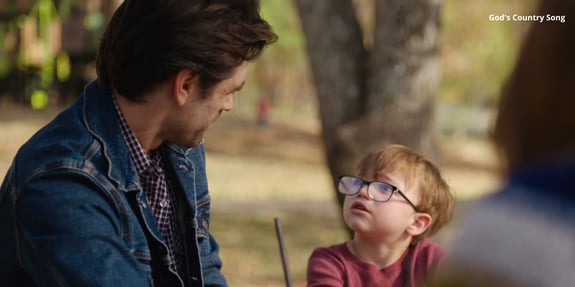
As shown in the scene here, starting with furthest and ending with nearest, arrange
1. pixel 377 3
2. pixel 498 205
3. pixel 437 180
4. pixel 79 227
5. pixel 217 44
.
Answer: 1. pixel 377 3
2. pixel 437 180
3. pixel 217 44
4. pixel 79 227
5. pixel 498 205

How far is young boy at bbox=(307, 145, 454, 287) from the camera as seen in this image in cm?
272

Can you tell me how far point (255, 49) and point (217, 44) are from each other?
0.54 ft

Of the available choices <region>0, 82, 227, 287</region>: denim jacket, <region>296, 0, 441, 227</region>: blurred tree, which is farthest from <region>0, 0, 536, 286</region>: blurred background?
<region>0, 82, 227, 287</region>: denim jacket

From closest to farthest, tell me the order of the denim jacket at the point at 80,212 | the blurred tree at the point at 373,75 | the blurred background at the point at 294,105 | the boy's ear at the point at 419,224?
the denim jacket at the point at 80,212 → the boy's ear at the point at 419,224 → the blurred tree at the point at 373,75 → the blurred background at the point at 294,105

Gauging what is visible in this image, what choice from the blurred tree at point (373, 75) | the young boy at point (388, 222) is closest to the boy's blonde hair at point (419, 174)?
the young boy at point (388, 222)

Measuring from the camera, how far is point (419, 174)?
2.77 meters

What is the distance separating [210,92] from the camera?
262 centimetres

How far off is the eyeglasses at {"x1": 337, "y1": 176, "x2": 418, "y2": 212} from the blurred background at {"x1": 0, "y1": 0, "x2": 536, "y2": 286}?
152 centimetres

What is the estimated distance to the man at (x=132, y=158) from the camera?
7.57 feet

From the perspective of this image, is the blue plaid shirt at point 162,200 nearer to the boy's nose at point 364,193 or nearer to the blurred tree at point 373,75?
the boy's nose at point 364,193

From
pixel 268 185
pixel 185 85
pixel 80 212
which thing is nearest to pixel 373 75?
pixel 185 85

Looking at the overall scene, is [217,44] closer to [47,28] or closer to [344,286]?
[344,286]

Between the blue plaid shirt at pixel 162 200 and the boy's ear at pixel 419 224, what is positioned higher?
the blue plaid shirt at pixel 162 200

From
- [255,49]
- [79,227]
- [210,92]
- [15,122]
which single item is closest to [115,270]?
[79,227]
